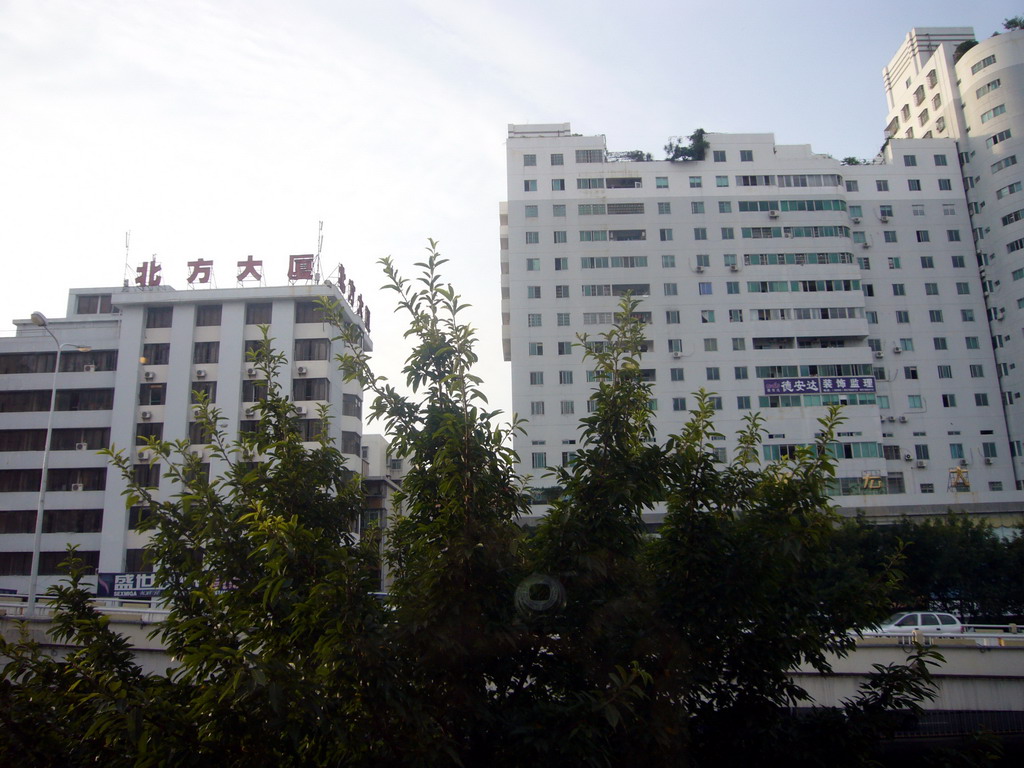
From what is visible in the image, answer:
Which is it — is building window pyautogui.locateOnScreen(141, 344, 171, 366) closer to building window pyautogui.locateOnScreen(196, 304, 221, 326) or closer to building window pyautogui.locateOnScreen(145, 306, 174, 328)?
building window pyautogui.locateOnScreen(145, 306, 174, 328)

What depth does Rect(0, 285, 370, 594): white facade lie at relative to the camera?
3919cm

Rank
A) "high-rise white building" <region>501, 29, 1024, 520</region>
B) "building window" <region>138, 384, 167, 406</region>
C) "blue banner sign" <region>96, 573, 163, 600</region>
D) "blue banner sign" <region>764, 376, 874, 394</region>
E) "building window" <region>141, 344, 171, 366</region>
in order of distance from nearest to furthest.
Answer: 1. "blue banner sign" <region>96, 573, 163, 600</region>
2. "building window" <region>138, 384, 167, 406</region>
3. "building window" <region>141, 344, 171, 366</region>
4. "blue banner sign" <region>764, 376, 874, 394</region>
5. "high-rise white building" <region>501, 29, 1024, 520</region>

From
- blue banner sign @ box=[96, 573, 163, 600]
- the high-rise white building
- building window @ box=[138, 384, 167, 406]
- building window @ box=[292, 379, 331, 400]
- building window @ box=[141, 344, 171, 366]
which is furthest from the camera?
the high-rise white building

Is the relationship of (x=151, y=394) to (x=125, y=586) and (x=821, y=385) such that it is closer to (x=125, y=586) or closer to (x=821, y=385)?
(x=125, y=586)

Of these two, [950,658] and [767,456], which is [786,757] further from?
[767,456]

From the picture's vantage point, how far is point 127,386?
40.5m

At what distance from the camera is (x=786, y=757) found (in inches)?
232

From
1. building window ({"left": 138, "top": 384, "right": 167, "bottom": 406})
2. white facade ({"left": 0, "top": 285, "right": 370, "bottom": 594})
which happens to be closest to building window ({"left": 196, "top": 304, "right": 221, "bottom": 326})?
white facade ({"left": 0, "top": 285, "right": 370, "bottom": 594})

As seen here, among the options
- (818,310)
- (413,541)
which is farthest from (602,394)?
(818,310)

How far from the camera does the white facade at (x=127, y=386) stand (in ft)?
129

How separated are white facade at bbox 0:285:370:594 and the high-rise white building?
14583mm

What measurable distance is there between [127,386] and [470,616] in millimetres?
40740

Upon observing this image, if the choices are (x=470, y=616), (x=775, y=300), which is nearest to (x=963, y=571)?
(x=775, y=300)

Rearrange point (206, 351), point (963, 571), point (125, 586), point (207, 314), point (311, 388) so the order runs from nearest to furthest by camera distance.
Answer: point (963, 571), point (125, 586), point (311, 388), point (206, 351), point (207, 314)
